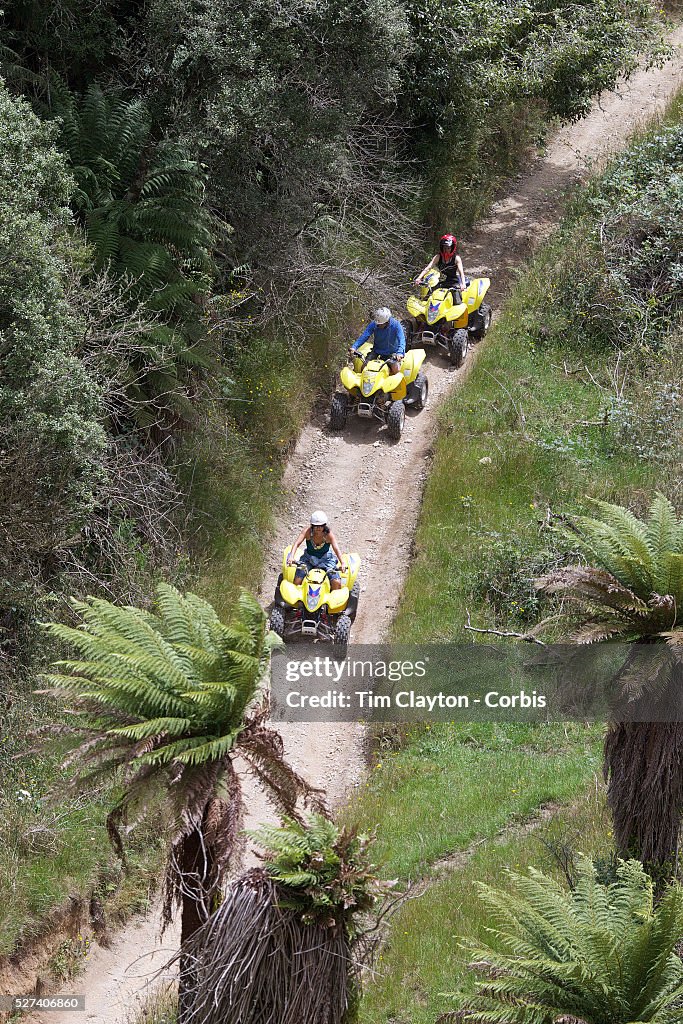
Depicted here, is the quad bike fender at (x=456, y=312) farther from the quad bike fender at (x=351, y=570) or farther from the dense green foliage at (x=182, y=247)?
the quad bike fender at (x=351, y=570)

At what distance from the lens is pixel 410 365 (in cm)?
1873

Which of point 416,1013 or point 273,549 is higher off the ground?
point 273,549

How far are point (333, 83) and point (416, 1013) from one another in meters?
13.2

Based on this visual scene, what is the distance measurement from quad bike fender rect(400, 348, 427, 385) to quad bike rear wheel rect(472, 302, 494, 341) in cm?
270

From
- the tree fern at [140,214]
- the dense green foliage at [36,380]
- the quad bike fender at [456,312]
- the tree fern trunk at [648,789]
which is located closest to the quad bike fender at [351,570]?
the tree fern at [140,214]

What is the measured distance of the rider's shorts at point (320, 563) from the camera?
48.2 feet

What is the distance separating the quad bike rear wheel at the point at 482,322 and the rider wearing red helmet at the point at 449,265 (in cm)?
66

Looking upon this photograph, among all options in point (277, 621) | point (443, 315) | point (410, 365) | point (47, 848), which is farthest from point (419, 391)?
point (47, 848)

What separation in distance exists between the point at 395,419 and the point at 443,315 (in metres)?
3.02

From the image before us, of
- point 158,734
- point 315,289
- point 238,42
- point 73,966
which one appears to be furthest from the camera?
point 315,289

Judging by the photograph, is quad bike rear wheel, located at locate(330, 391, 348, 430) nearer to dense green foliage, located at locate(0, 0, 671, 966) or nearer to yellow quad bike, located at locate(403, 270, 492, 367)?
dense green foliage, located at locate(0, 0, 671, 966)

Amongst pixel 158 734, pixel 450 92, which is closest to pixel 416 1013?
pixel 158 734

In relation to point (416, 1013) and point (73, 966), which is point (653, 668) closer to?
point (416, 1013)

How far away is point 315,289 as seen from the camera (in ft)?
63.8
